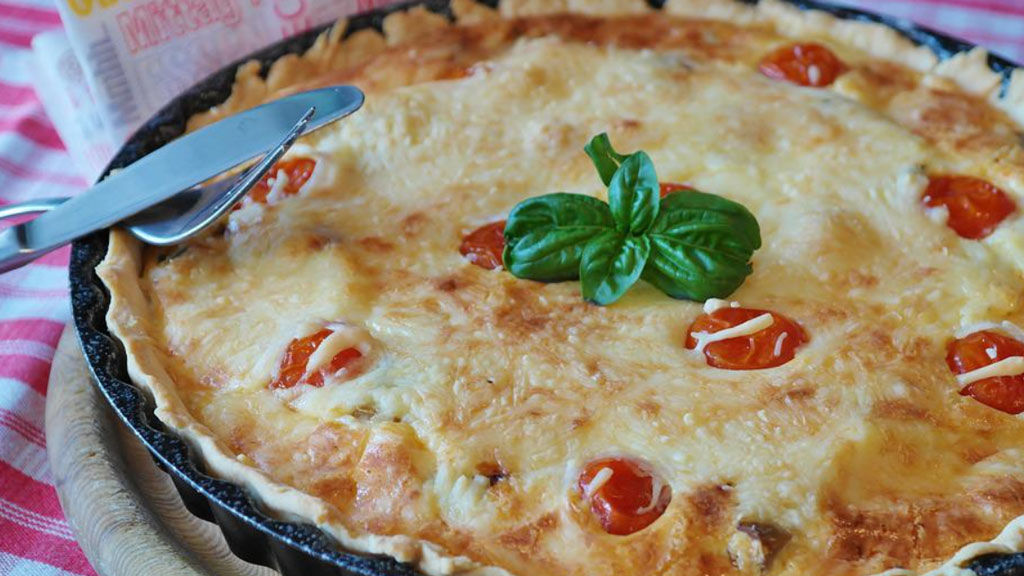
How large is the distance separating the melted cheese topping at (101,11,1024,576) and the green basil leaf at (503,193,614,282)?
0.10 meters

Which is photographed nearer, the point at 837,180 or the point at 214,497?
the point at 214,497

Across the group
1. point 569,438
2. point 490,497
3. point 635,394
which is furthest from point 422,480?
point 635,394

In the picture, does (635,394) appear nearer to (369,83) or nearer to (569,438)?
(569,438)

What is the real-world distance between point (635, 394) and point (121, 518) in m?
1.39

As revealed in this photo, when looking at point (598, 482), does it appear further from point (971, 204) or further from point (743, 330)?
point (971, 204)

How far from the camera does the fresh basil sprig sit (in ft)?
9.57

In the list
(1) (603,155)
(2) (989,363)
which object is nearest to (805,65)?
(1) (603,155)

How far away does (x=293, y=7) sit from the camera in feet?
14.3

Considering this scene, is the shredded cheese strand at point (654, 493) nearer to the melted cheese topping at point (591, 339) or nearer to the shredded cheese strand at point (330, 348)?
the melted cheese topping at point (591, 339)

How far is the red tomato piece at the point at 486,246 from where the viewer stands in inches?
126

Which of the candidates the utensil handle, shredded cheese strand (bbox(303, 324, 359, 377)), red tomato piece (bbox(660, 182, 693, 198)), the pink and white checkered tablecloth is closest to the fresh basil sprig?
red tomato piece (bbox(660, 182, 693, 198))

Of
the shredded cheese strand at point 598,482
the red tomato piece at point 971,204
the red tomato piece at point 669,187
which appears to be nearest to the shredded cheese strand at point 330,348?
the shredded cheese strand at point 598,482

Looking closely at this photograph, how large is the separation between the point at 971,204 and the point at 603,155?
110 centimetres

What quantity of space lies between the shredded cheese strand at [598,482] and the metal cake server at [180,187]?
4.17 feet
